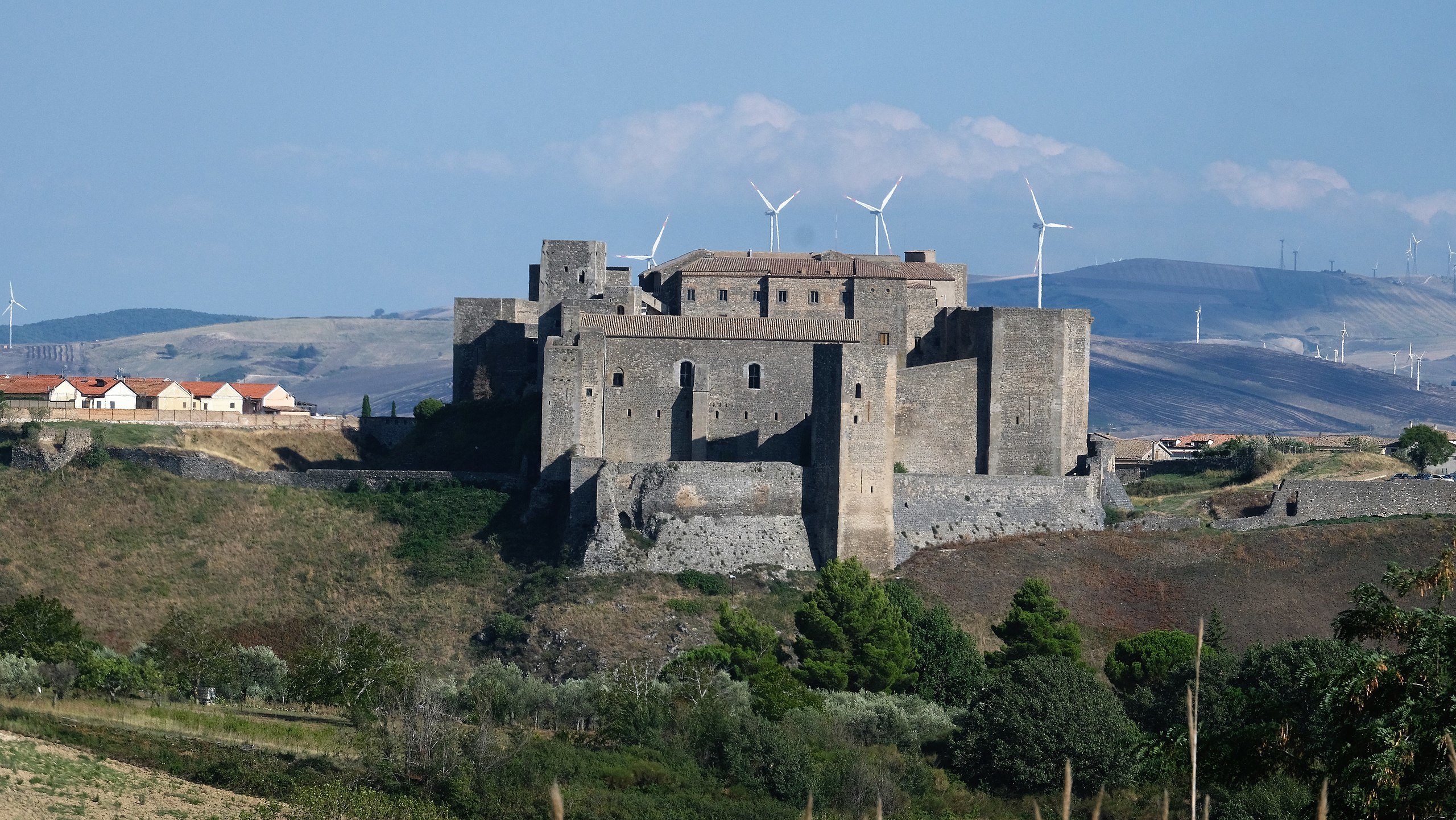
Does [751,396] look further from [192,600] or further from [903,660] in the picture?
[192,600]

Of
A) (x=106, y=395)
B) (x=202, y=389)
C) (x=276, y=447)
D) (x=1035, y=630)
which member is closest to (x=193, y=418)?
(x=276, y=447)

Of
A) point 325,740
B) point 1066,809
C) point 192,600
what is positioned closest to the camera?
point 1066,809

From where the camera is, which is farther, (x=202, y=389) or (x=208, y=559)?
(x=202, y=389)

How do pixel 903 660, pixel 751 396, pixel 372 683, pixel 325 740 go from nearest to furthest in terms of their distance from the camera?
pixel 325 740 < pixel 372 683 < pixel 903 660 < pixel 751 396

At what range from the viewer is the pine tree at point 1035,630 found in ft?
175

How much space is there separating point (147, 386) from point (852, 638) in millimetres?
41914

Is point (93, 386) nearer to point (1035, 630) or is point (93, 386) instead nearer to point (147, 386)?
point (147, 386)

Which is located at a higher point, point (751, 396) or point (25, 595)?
point (751, 396)

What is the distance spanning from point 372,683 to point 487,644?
9551 mm

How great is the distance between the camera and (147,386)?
84125 mm

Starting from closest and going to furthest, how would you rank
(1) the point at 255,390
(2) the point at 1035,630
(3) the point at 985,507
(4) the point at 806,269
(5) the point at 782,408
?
1. (2) the point at 1035,630
2. (5) the point at 782,408
3. (3) the point at 985,507
4. (4) the point at 806,269
5. (1) the point at 255,390

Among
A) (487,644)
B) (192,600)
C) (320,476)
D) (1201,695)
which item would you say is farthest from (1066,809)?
(320,476)

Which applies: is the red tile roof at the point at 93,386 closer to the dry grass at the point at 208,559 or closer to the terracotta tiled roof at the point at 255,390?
the terracotta tiled roof at the point at 255,390

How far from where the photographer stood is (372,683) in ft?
149
